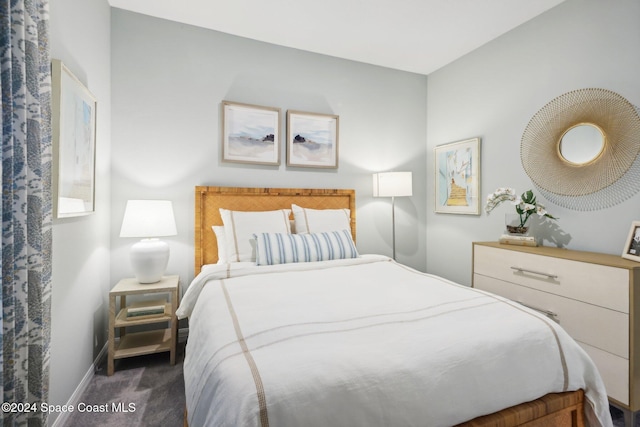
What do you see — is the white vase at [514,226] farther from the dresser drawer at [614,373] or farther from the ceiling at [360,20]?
the ceiling at [360,20]

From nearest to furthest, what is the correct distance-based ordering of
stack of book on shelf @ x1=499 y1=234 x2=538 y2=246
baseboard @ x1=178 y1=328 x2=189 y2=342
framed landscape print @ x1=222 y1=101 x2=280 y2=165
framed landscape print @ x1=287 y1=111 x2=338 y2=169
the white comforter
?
the white comforter, stack of book on shelf @ x1=499 y1=234 x2=538 y2=246, baseboard @ x1=178 y1=328 x2=189 y2=342, framed landscape print @ x1=222 y1=101 x2=280 y2=165, framed landscape print @ x1=287 y1=111 x2=338 y2=169

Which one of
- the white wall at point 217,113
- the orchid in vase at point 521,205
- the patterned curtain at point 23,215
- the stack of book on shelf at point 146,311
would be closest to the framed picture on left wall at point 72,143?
the patterned curtain at point 23,215

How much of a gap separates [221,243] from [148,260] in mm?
548

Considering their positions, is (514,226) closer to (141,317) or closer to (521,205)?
(521,205)

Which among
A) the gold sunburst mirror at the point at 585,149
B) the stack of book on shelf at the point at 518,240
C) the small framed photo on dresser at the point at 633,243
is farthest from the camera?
the stack of book on shelf at the point at 518,240

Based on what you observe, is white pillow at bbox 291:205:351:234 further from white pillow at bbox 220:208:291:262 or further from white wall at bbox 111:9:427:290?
white wall at bbox 111:9:427:290

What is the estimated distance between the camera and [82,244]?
189cm

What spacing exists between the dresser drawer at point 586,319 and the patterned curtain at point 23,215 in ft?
8.78

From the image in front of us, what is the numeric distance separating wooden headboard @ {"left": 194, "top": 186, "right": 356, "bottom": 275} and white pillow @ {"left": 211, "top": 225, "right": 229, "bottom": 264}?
0.42 ft

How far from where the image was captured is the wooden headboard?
265 cm

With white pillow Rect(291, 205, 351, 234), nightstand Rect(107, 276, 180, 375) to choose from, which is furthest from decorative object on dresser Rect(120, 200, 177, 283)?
white pillow Rect(291, 205, 351, 234)

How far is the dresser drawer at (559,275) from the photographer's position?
166 centimetres

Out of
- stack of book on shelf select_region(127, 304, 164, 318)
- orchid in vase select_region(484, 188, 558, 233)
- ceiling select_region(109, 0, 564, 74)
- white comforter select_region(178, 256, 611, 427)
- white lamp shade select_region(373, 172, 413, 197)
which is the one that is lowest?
stack of book on shelf select_region(127, 304, 164, 318)

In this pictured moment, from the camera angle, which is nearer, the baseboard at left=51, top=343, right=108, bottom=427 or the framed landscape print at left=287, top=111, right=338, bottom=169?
the baseboard at left=51, top=343, right=108, bottom=427
